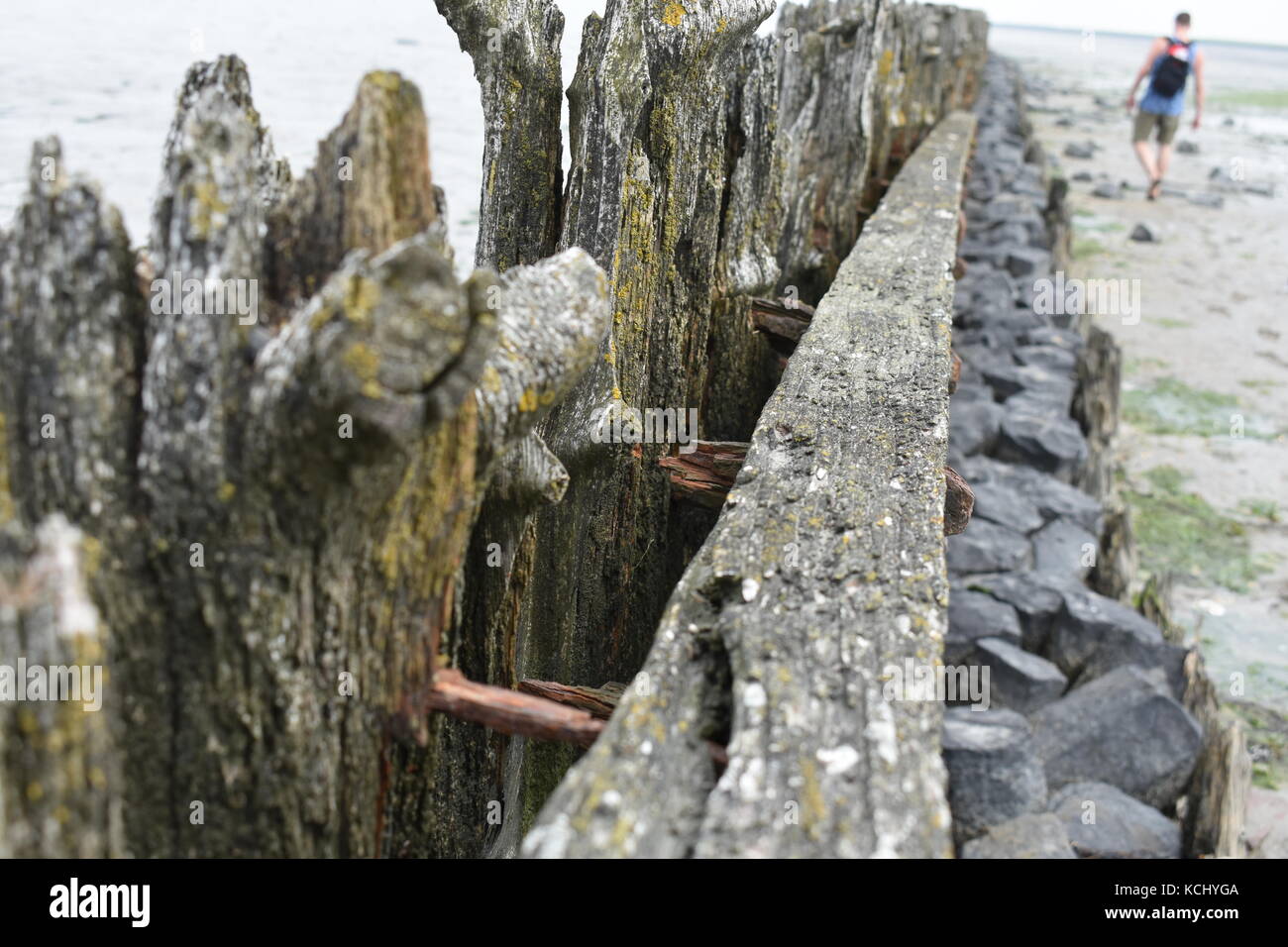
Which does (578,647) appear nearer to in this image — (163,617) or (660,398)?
(660,398)

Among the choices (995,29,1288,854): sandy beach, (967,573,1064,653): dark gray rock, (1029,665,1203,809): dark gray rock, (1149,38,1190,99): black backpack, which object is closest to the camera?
(1029,665,1203,809): dark gray rock

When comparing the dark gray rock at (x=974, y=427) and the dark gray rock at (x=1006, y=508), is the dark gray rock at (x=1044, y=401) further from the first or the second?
the dark gray rock at (x=1006, y=508)

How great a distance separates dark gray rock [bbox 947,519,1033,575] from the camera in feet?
13.7

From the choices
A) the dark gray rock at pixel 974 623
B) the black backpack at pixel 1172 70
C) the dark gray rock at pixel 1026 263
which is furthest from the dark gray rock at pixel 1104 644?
the black backpack at pixel 1172 70

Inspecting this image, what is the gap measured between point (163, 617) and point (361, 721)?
0.28 metres

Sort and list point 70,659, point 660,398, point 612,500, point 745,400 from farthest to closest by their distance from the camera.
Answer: point 745,400, point 660,398, point 612,500, point 70,659

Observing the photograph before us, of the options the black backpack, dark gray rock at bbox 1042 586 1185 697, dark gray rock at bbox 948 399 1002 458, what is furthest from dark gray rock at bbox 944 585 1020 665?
the black backpack

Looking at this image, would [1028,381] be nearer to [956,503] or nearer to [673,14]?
[956,503]

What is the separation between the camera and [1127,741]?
10.3ft

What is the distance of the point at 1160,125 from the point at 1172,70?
1516 mm

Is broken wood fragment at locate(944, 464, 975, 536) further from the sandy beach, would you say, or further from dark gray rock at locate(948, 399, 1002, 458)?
dark gray rock at locate(948, 399, 1002, 458)

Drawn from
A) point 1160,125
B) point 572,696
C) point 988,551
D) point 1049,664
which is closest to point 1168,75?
point 1160,125

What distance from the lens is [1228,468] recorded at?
274 inches
